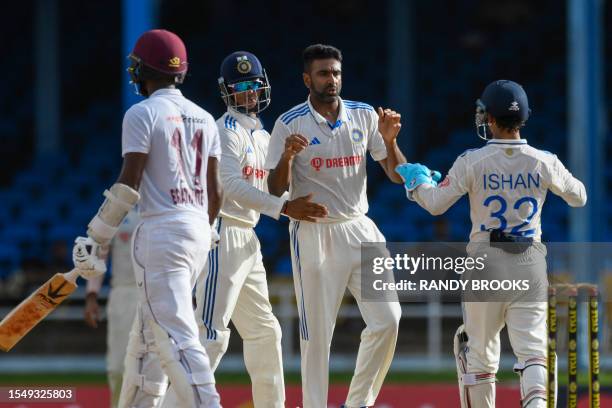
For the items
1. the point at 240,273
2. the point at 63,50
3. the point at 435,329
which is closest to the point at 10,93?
the point at 63,50

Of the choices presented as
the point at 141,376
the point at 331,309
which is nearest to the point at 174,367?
the point at 141,376

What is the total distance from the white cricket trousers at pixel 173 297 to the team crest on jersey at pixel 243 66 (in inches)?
66.0

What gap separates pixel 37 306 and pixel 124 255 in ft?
9.96

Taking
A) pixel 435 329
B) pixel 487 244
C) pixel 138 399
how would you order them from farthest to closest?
pixel 435 329, pixel 487 244, pixel 138 399

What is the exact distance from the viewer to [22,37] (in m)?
23.1

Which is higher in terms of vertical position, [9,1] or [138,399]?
[9,1]

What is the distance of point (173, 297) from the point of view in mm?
6160

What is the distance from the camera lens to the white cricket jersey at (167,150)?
619 cm

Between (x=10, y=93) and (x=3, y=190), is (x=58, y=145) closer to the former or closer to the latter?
(x=3, y=190)

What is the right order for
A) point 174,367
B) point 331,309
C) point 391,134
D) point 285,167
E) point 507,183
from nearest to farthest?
point 174,367 < point 507,183 < point 285,167 < point 331,309 < point 391,134

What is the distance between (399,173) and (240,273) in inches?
44.0

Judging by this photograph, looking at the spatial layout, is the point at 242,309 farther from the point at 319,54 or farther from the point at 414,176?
the point at 319,54

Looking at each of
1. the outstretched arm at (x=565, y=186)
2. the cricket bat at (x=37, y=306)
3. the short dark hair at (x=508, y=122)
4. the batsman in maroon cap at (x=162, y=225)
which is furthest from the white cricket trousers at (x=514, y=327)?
the cricket bat at (x=37, y=306)

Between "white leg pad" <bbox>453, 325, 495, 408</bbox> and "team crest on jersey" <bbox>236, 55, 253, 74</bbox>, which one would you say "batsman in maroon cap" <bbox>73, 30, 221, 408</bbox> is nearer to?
"team crest on jersey" <bbox>236, 55, 253, 74</bbox>
